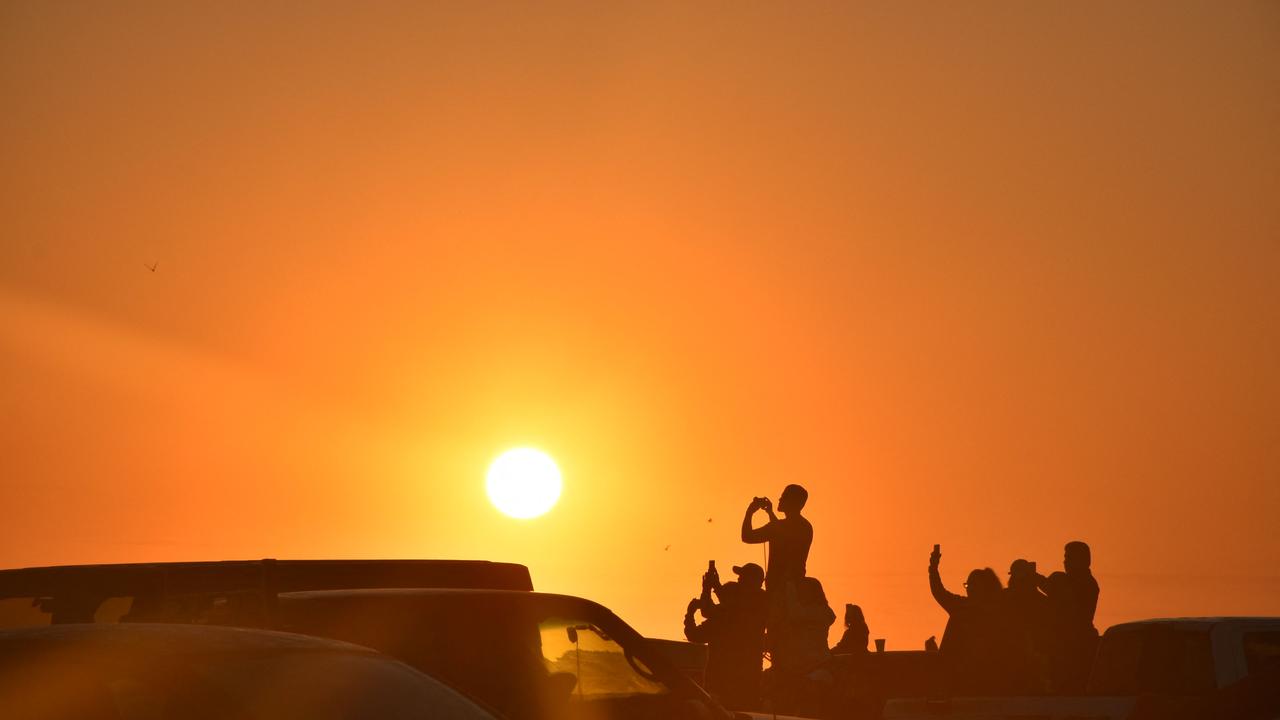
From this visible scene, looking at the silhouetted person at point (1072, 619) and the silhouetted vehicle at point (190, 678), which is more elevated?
the silhouetted person at point (1072, 619)

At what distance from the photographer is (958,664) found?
14.3 metres

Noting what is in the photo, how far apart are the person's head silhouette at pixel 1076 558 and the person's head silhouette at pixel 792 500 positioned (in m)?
2.46

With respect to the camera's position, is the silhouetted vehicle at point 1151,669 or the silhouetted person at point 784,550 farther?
the silhouetted person at point 784,550

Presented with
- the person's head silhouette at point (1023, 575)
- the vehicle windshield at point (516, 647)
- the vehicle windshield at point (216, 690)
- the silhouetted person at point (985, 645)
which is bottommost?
the vehicle windshield at point (216, 690)

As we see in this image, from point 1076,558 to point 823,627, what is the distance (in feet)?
8.00

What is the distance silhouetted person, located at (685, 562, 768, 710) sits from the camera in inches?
609

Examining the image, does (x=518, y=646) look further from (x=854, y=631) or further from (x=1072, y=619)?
(x=854, y=631)

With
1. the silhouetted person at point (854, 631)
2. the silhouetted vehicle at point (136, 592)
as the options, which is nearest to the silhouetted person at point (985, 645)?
the silhouetted person at point (854, 631)

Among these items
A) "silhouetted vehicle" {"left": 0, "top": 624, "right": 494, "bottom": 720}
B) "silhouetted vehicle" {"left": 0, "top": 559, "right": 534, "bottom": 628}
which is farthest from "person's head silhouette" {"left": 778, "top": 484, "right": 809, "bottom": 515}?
"silhouetted vehicle" {"left": 0, "top": 624, "right": 494, "bottom": 720}

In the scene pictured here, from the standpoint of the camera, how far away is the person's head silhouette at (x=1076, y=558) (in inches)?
544

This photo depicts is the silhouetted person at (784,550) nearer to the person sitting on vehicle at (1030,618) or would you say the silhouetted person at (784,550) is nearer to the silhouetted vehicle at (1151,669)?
the person sitting on vehicle at (1030,618)

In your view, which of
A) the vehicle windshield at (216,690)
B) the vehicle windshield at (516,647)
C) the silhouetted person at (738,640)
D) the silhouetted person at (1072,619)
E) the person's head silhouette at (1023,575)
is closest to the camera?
the vehicle windshield at (216,690)

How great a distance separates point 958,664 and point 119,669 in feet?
35.7

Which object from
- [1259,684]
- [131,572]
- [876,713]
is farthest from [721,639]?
[1259,684]
